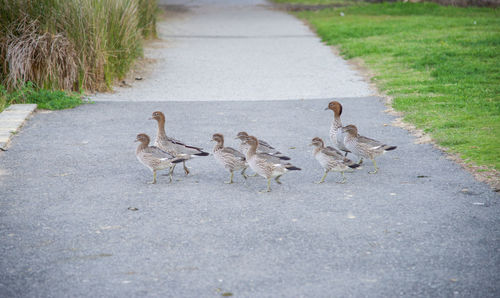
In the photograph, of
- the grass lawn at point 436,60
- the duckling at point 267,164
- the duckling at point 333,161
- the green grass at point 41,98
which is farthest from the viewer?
the green grass at point 41,98

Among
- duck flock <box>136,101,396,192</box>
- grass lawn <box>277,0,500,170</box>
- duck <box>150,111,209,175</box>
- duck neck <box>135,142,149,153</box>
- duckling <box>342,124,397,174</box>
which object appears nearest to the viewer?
duck flock <box>136,101,396,192</box>

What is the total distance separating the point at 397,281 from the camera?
535cm

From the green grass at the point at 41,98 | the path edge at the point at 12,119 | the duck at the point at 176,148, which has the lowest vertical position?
the path edge at the point at 12,119

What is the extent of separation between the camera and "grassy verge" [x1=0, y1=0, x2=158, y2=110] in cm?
1304

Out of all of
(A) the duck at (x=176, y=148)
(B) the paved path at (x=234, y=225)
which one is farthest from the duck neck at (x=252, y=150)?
(A) the duck at (x=176, y=148)

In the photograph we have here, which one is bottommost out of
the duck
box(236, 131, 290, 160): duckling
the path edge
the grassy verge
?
the path edge

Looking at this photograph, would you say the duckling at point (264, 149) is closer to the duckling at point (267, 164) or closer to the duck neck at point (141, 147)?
the duckling at point (267, 164)

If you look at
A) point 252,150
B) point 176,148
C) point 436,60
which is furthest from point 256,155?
point 436,60

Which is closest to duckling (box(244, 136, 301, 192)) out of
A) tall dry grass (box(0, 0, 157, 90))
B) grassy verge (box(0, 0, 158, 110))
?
grassy verge (box(0, 0, 158, 110))

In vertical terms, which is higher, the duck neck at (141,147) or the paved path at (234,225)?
the duck neck at (141,147)

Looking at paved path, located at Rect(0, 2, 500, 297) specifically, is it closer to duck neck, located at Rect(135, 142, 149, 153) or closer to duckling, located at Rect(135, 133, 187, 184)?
duckling, located at Rect(135, 133, 187, 184)

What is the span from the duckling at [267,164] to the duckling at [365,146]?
143 cm

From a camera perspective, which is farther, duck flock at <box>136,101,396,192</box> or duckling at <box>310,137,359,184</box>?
duckling at <box>310,137,359,184</box>

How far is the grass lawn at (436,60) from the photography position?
410 inches
